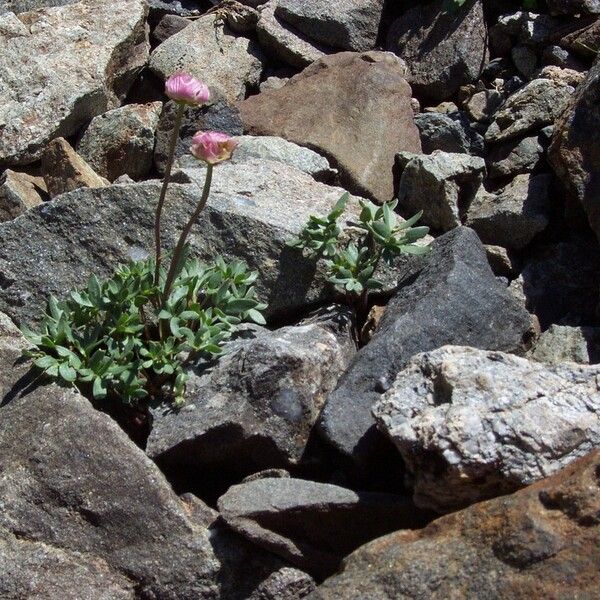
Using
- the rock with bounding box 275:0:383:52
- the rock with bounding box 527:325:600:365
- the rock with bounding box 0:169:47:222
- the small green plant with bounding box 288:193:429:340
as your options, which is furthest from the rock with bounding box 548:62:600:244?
the rock with bounding box 0:169:47:222

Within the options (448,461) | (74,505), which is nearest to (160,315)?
(74,505)

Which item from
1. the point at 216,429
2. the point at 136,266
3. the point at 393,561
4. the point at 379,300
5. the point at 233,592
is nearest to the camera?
the point at 393,561

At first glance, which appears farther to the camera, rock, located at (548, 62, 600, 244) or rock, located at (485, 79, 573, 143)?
rock, located at (485, 79, 573, 143)

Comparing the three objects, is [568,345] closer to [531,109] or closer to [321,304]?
[321,304]

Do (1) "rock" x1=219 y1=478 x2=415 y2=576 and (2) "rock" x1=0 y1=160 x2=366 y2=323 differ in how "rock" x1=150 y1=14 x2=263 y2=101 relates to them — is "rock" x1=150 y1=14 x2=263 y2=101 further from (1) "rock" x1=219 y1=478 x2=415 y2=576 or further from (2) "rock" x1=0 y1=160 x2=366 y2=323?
(1) "rock" x1=219 y1=478 x2=415 y2=576

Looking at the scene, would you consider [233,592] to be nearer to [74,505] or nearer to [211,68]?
[74,505]

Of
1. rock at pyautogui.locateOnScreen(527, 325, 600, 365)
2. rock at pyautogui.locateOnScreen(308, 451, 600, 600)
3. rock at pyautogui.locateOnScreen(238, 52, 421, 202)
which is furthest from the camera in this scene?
rock at pyautogui.locateOnScreen(238, 52, 421, 202)
